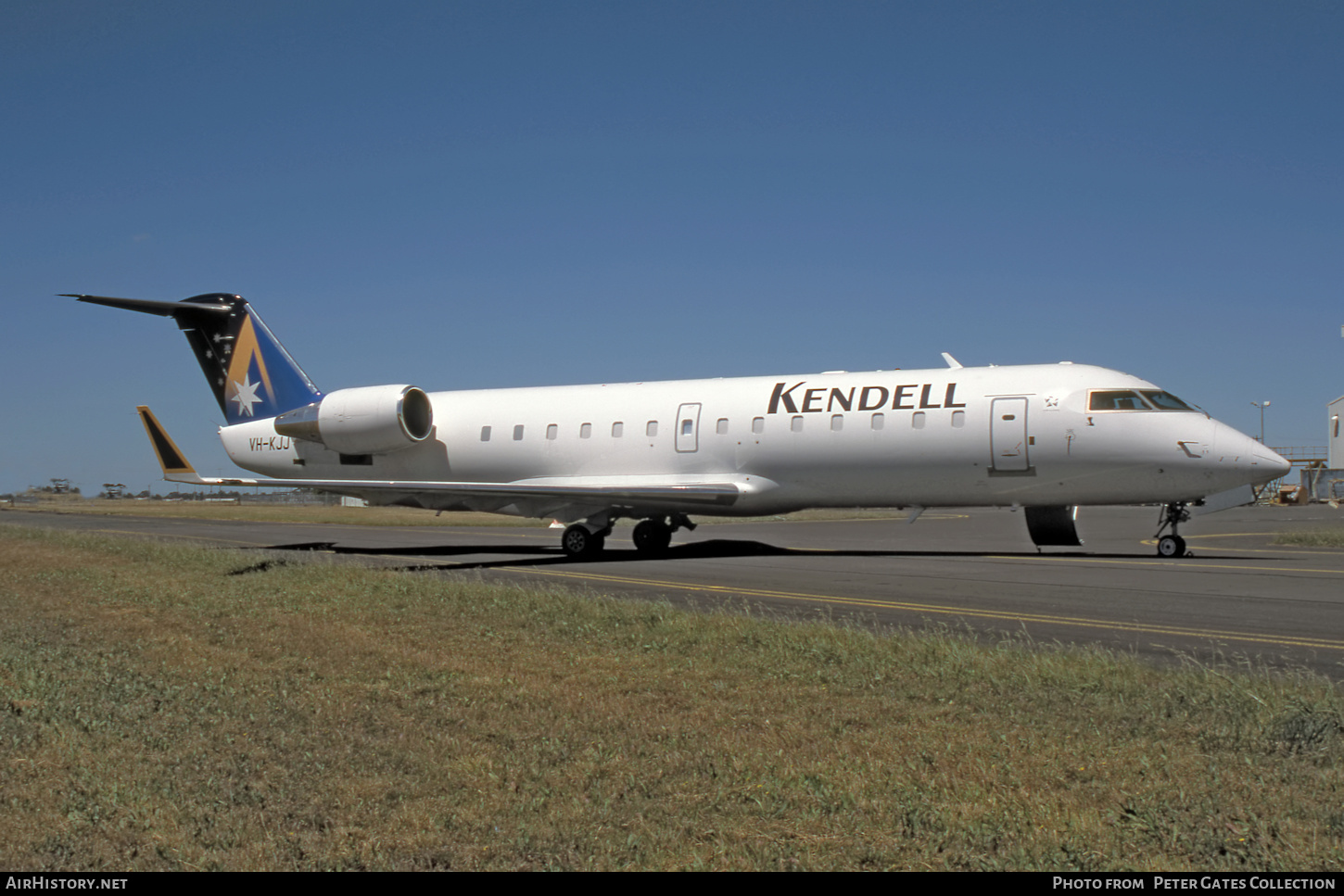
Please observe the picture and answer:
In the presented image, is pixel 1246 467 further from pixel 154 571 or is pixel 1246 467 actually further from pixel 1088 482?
pixel 154 571

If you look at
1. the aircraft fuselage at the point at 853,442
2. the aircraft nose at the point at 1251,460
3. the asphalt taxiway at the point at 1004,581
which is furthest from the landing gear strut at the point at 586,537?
the aircraft nose at the point at 1251,460

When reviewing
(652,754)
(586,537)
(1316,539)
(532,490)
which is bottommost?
(652,754)

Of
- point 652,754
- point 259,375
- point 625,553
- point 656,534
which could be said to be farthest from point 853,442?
point 259,375

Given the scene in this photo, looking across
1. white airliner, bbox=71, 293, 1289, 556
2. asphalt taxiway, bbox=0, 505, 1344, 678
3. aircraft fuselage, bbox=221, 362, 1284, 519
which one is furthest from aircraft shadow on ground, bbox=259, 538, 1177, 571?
aircraft fuselage, bbox=221, 362, 1284, 519

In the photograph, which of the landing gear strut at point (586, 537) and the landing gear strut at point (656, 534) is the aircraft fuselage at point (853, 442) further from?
the landing gear strut at point (656, 534)

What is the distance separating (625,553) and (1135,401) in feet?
39.5

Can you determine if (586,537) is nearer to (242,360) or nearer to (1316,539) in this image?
(242,360)

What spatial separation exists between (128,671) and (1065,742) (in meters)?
7.22

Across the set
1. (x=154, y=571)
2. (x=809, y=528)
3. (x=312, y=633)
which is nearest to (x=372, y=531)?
(x=809, y=528)

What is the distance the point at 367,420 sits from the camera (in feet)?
83.2

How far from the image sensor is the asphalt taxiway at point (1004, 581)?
1037 centimetres

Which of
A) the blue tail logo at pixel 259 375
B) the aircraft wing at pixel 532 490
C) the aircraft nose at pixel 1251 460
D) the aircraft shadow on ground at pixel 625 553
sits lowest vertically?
the aircraft shadow on ground at pixel 625 553

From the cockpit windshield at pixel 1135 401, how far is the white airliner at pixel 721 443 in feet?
0.12

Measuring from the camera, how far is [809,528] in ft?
127
